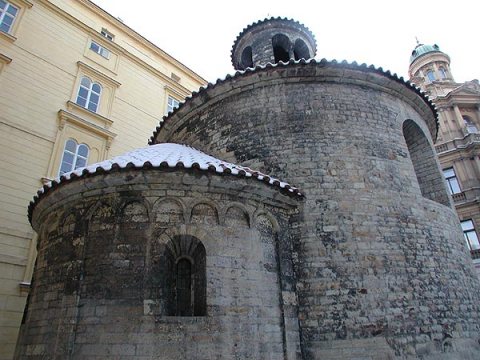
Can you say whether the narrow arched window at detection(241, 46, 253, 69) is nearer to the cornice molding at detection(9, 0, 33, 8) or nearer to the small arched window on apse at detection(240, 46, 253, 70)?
the small arched window on apse at detection(240, 46, 253, 70)

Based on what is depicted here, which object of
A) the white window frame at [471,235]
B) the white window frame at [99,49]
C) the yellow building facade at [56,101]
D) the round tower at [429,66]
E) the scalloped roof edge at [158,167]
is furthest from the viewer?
the round tower at [429,66]

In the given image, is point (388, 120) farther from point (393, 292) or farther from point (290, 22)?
point (290, 22)

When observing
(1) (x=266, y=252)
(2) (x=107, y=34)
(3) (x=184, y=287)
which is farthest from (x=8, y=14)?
(1) (x=266, y=252)

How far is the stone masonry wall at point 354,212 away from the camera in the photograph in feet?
18.7

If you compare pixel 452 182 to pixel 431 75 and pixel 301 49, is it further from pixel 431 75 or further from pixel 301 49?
pixel 301 49

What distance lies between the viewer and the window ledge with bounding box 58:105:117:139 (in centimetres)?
1251

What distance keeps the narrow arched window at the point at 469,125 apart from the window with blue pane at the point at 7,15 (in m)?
23.7

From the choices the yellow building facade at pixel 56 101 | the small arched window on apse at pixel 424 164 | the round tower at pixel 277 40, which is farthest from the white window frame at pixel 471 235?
the yellow building facade at pixel 56 101

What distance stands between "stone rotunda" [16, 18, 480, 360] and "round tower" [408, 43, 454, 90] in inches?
863

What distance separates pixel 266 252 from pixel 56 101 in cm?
1095

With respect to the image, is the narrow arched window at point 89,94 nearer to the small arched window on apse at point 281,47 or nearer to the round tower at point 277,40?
the round tower at point 277,40

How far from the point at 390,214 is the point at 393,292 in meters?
1.47

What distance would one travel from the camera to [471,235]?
17.8 m

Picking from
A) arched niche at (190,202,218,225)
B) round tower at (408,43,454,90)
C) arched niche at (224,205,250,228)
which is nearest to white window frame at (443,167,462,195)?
round tower at (408,43,454,90)
